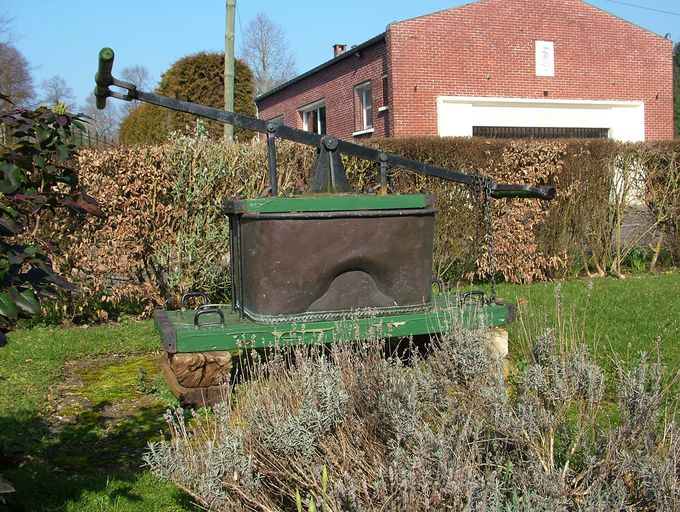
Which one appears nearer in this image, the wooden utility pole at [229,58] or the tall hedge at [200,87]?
the wooden utility pole at [229,58]

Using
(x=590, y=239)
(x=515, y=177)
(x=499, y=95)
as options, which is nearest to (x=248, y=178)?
(x=515, y=177)

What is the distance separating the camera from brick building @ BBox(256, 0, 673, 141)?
2167 centimetres

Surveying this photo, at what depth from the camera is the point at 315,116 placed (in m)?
28.4

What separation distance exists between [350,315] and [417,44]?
18.0m

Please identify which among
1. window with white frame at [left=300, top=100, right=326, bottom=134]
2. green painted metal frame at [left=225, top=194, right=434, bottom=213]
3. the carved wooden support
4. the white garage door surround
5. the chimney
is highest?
the chimney

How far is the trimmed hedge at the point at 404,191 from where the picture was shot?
820 cm

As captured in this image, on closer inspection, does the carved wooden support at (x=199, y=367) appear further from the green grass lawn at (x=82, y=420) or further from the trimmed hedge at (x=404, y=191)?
the trimmed hedge at (x=404, y=191)

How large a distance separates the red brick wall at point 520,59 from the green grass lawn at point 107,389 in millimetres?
13375

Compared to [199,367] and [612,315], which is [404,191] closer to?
[612,315]

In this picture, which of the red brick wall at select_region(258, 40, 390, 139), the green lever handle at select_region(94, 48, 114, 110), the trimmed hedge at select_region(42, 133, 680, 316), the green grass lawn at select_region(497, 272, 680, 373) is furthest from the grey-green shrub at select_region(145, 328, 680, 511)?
the red brick wall at select_region(258, 40, 390, 139)

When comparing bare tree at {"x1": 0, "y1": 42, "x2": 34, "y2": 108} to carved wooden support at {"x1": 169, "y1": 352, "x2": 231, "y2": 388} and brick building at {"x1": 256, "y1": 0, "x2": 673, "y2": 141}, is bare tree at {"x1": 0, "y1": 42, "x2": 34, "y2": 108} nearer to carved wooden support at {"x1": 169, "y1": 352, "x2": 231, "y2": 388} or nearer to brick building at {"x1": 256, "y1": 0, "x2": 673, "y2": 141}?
brick building at {"x1": 256, "y1": 0, "x2": 673, "y2": 141}

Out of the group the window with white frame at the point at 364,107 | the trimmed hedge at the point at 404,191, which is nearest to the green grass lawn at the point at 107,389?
the trimmed hedge at the point at 404,191

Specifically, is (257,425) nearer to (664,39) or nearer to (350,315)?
(350,315)

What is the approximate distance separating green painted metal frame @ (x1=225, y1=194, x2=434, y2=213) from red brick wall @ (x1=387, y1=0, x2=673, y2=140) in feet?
54.3
